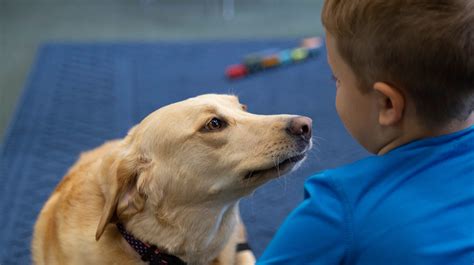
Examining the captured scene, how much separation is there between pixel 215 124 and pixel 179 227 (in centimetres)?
26

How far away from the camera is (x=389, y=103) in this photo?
1084 millimetres

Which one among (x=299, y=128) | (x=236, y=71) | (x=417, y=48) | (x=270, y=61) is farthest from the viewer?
(x=270, y=61)

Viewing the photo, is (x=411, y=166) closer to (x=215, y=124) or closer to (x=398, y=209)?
(x=398, y=209)

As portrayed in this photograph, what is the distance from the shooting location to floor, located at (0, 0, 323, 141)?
4043mm

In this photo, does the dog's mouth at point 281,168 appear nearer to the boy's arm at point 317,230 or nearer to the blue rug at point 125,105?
the boy's arm at point 317,230

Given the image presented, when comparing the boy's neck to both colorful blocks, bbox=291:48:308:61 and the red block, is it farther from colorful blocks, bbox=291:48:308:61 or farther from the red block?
colorful blocks, bbox=291:48:308:61

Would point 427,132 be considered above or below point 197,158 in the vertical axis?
above

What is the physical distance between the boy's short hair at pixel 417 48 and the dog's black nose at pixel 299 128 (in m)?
0.30

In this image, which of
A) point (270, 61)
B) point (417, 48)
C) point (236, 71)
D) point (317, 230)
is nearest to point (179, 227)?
point (317, 230)

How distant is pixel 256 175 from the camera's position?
141 centimetres

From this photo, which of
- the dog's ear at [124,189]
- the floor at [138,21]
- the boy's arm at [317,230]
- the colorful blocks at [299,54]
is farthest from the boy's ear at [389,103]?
the floor at [138,21]

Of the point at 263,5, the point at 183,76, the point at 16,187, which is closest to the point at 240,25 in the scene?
the point at 263,5

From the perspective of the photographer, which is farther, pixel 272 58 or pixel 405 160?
pixel 272 58

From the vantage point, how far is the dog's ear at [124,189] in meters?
1.41
